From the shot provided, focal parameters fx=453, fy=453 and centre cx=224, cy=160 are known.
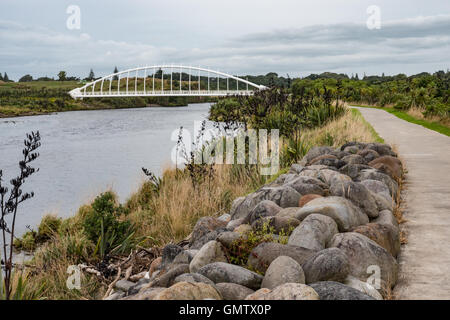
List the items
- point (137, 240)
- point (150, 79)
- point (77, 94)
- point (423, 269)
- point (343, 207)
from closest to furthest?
point (423, 269) → point (343, 207) → point (137, 240) → point (77, 94) → point (150, 79)

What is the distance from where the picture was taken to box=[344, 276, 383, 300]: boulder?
3.06 metres

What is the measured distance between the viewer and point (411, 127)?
14.6 m

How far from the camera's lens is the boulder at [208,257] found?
144 inches

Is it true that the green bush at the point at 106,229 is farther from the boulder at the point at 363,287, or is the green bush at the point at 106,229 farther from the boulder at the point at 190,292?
the boulder at the point at 363,287

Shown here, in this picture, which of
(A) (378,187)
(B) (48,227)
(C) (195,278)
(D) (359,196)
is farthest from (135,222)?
(C) (195,278)

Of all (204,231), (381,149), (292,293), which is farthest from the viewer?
(381,149)

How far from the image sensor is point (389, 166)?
22.6 ft

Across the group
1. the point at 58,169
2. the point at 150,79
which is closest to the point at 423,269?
the point at 58,169

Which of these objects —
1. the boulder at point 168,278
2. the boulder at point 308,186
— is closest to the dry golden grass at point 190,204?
the boulder at point 308,186

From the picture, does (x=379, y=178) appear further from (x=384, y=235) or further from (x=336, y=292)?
(x=336, y=292)

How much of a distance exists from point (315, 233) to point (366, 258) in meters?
0.45

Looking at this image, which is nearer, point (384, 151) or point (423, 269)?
point (423, 269)

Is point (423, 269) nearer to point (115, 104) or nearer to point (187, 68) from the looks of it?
point (187, 68)

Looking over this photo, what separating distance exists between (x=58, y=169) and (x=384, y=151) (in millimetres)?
11558
